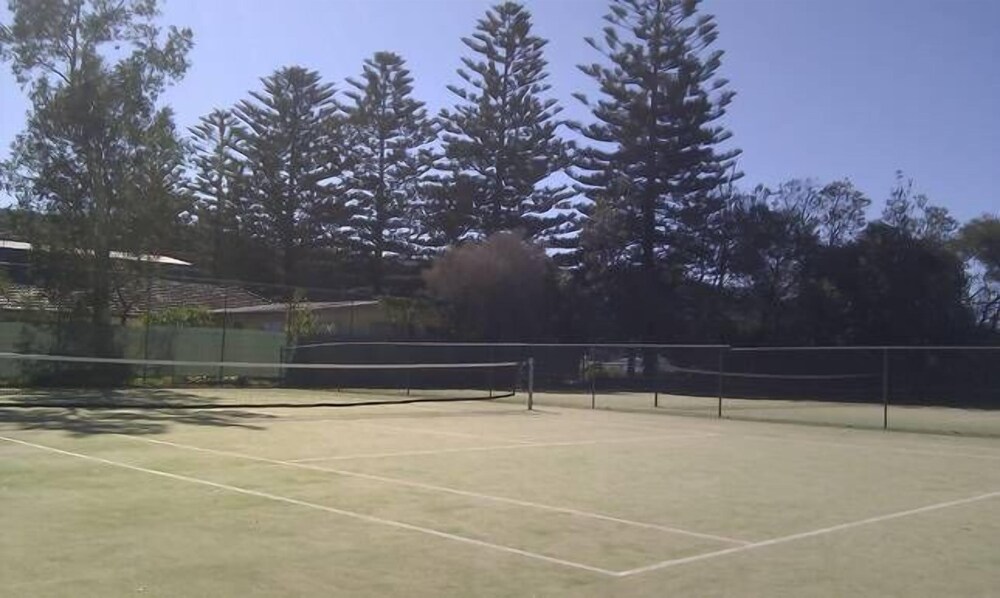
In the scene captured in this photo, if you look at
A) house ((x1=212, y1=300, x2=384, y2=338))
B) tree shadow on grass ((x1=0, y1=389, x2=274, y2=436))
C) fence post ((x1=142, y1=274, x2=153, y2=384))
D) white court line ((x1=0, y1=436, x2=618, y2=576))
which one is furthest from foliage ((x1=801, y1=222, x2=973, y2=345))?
white court line ((x1=0, y1=436, x2=618, y2=576))

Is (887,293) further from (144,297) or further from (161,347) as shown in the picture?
(144,297)

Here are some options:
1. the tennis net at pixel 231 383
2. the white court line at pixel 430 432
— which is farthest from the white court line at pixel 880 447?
the tennis net at pixel 231 383

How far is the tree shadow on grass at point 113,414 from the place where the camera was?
1692 cm

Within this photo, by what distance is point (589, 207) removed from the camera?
205 feet

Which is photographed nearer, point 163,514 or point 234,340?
point 163,514

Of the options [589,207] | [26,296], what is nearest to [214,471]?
[26,296]

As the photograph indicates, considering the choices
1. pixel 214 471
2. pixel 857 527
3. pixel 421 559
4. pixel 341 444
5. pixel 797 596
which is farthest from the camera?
pixel 341 444

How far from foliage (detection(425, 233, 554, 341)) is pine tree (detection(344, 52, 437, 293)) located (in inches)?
448

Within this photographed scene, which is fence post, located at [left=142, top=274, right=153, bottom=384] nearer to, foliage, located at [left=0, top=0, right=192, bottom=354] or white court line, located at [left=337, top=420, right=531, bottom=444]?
foliage, located at [left=0, top=0, right=192, bottom=354]

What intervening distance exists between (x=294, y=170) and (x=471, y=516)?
64011mm

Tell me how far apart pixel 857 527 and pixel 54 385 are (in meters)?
27.7

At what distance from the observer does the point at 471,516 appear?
9.34m

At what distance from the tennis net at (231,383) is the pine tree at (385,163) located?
31820mm

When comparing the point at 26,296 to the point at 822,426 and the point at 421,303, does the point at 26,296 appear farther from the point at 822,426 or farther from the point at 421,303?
the point at 822,426
